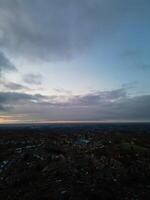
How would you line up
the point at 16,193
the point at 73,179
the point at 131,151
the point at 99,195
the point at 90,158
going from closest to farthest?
the point at 99,195
the point at 16,193
the point at 73,179
the point at 90,158
the point at 131,151

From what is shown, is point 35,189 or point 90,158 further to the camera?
point 90,158

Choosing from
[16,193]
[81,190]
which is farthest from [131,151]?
[16,193]

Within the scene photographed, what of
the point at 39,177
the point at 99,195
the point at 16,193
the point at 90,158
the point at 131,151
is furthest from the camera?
the point at 131,151

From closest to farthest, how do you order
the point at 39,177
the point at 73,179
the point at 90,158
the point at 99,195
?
the point at 99,195 < the point at 73,179 < the point at 39,177 < the point at 90,158

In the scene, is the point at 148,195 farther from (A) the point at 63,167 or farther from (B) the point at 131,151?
(B) the point at 131,151

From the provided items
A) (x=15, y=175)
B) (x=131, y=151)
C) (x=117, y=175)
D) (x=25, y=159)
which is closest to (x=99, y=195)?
(x=117, y=175)

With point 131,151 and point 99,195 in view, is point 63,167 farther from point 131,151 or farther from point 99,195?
point 131,151

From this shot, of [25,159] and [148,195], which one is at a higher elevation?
[25,159]

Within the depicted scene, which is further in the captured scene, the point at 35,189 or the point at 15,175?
the point at 15,175

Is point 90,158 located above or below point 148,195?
above
